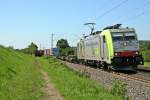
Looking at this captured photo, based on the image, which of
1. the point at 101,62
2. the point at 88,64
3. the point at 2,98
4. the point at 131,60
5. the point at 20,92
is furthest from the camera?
the point at 88,64

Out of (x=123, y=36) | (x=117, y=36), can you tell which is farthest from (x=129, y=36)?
(x=117, y=36)

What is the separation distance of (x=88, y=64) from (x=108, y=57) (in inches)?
608

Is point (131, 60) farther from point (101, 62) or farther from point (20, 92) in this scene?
point (20, 92)

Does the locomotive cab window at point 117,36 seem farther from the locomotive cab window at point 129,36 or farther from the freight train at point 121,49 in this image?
the locomotive cab window at point 129,36

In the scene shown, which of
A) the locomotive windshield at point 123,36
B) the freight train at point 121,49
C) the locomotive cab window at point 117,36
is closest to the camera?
the freight train at point 121,49

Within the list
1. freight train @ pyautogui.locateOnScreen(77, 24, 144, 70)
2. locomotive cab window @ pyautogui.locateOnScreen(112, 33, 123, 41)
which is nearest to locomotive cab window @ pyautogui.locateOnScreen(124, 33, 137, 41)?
freight train @ pyautogui.locateOnScreen(77, 24, 144, 70)

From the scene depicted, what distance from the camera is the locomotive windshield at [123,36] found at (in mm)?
32094

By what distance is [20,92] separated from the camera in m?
15.8

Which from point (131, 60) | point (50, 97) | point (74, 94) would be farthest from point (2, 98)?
point (131, 60)

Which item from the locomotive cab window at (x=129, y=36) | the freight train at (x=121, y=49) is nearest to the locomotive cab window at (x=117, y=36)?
the freight train at (x=121, y=49)

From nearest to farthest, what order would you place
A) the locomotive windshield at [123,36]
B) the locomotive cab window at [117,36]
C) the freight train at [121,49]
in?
the freight train at [121,49], the locomotive cab window at [117,36], the locomotive windshield at [123,36]

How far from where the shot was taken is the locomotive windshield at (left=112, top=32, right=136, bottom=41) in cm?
3209

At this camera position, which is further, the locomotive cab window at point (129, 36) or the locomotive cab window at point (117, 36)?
the locomotive cab window at point (129, 36)

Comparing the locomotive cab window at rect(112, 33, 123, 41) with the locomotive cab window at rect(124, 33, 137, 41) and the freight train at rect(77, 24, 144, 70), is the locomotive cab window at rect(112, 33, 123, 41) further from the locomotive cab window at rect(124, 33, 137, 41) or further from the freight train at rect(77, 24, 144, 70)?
the locomotive cab window at rect(124, 33, 137, 41)
